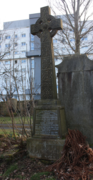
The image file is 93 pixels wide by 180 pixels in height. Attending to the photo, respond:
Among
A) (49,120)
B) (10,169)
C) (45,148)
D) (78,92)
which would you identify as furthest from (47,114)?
(10,169)

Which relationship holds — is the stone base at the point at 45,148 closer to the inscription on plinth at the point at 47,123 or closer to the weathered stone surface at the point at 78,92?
the inscription on plinth at the point at 47,123

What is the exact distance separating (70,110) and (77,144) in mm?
1194

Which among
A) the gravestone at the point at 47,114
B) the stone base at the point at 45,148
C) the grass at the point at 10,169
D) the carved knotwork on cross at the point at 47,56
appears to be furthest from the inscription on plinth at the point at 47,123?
the grass at the point at 10,169

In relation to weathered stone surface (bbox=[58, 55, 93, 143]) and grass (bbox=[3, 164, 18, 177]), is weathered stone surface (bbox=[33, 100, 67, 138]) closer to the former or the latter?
weathered stone surface (bbox=[58, 55, 93, 143])

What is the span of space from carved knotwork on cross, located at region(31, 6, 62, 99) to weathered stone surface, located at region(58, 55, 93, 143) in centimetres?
45

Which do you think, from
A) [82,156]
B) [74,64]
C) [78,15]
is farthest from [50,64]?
[78,15]

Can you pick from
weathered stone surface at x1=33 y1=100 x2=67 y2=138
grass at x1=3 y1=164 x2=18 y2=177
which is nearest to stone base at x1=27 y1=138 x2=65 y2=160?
weathered stone surface at x1=33 y1=100 x2=67 y2=138

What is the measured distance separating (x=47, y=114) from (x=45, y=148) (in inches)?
31.7

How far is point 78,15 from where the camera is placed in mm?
12844

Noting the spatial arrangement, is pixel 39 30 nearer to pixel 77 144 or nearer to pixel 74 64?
pixel 74 64

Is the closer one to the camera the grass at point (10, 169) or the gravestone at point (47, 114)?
the grass at point (10, 169)

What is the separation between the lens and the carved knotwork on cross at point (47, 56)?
430cm

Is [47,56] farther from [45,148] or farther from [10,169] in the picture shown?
[10,169]

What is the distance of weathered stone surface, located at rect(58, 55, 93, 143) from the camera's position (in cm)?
439
